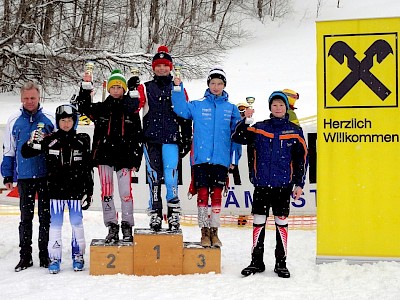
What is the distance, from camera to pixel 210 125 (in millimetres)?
5105

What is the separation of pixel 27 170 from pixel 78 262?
1.04 metres

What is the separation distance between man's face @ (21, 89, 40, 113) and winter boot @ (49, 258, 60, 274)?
1522 mm

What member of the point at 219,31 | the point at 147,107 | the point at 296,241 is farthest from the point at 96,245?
the point at 219,31

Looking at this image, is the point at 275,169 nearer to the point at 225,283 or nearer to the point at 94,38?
the point at 225,283

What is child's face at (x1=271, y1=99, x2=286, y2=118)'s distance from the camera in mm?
4957

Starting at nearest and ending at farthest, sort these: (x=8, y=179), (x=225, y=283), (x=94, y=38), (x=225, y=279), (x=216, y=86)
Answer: (x=225, y=283) → (x=225, y=279) → (x=216, y=86) → (x=8, y=179) → (x=94, y=38)

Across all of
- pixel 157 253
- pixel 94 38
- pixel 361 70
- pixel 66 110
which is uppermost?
pixel 94 38

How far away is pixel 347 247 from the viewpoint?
16.9 feet

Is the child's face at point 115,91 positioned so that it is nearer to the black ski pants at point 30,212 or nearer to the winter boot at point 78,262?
the black ski pants at point 30,212

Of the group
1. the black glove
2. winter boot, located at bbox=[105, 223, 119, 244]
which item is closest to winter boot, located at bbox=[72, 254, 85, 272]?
winter boot, located at bbox=[105, 223, 119, 244]

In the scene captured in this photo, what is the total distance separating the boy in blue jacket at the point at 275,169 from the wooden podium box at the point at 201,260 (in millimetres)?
328

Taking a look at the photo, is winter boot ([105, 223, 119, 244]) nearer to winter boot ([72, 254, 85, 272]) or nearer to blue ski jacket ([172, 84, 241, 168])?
winter boot ([72, 254, 85, 272])

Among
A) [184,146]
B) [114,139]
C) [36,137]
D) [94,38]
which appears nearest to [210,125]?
[184,146]

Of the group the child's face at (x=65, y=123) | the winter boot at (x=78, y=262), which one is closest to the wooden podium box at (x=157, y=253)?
the winter boot at (x=78, y=262)
